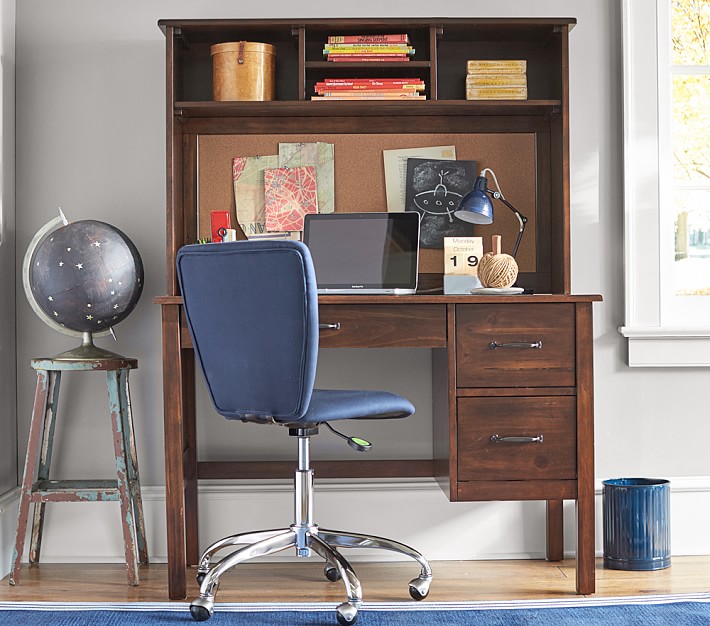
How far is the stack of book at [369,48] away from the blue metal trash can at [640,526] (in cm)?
148

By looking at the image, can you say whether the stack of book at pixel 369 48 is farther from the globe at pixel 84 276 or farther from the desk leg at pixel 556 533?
the desk leg at pixel 556 533

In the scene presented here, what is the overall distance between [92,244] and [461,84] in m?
1.28

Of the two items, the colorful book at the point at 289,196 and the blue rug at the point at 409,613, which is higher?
the colorful book at the point at 289,196

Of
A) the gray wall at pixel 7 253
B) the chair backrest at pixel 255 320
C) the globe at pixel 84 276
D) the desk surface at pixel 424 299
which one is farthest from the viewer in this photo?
the gray wall at pixel 7 253

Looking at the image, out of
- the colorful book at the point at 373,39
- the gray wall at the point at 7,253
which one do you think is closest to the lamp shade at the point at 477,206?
the colorful book at the point at 373,39

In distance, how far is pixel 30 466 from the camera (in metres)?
2.53

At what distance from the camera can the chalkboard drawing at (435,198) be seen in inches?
109

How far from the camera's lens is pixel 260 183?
9.14 feet

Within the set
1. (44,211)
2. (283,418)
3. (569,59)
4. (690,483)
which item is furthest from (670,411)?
(44,211)

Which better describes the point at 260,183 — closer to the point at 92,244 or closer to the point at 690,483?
the point at 92,244

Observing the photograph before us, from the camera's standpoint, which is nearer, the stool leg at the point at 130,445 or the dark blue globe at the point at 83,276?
the dark blue globe at the point at 83,276

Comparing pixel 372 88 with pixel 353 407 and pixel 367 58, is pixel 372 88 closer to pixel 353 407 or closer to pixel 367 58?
pixel 367 58

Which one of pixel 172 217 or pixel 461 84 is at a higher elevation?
pixel 461 84

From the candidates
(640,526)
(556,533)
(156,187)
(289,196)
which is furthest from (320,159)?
(640,526)
